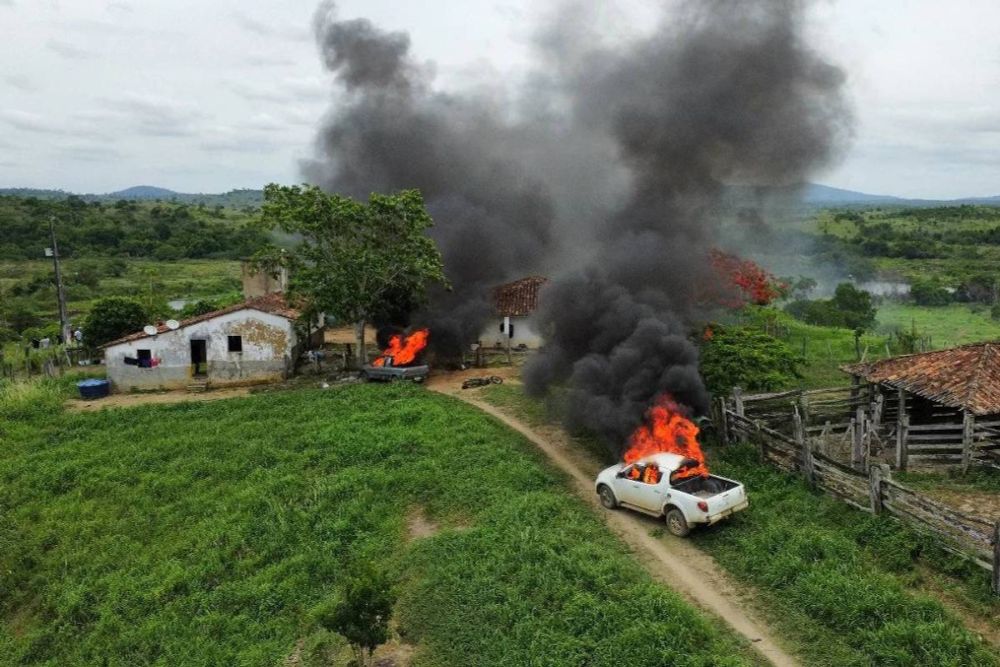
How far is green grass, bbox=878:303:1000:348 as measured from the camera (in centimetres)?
4465

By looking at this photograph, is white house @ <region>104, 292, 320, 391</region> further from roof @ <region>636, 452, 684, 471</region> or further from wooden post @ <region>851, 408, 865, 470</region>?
wooden post @ <region>851, 408, 865, 470</region>

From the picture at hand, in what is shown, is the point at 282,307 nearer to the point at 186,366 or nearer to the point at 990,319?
the point at 186,366

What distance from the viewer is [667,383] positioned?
63.9ft

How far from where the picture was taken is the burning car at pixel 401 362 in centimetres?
3188

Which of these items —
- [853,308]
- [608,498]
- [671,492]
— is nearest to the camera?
[671,492]

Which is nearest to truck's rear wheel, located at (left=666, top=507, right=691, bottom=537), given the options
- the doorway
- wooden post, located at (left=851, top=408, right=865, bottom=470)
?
wooden post, located at (left=851, top=408, right=865, bottom=470)

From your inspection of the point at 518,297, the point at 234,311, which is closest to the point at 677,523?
the point at 518,297

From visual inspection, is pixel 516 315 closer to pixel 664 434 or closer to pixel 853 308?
pixel 664 434

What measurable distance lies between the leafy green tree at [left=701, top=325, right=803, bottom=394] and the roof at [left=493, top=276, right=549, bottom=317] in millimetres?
12506

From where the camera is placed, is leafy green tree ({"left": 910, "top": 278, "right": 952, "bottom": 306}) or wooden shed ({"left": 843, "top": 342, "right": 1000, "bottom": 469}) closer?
wooden shed ({"left": 843, "top": 342, "right": 1000, "bottom": 469})

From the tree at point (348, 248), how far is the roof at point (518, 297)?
5266mm

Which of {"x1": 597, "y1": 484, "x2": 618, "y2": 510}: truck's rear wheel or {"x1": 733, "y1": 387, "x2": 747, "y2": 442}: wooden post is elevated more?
{"x1": 733, "y1": 387, "x2": 747, "y2": 442}: wooden post

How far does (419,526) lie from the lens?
17.5 metres

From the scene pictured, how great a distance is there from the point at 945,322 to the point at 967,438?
42.0 meters
